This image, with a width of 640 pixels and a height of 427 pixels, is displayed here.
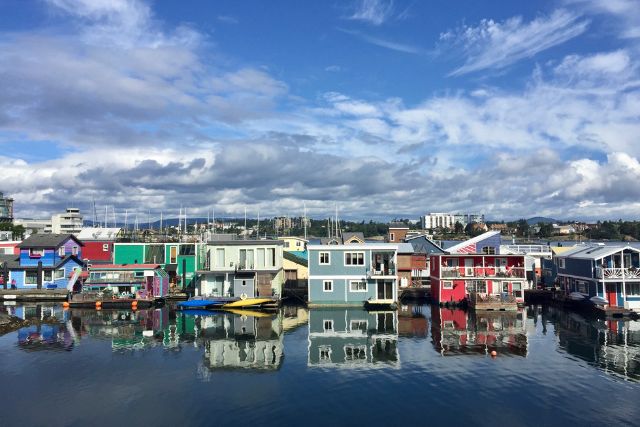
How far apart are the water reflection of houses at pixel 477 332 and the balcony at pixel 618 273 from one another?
753 centimetres

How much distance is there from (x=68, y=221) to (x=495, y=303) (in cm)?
17437

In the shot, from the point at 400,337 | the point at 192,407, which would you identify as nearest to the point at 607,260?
the point at 400,337

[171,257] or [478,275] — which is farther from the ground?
[171,257]

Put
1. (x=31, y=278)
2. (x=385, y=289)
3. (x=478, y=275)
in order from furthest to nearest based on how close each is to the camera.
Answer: (x=31, y=278)
(x=478, y=275)
(x=385, y=289)

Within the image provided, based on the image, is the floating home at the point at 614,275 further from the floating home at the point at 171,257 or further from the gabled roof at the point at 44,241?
the gabled roof at the point at 44,241

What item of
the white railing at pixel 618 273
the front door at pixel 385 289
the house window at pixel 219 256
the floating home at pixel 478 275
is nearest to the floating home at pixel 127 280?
the house window at pixel 219 256

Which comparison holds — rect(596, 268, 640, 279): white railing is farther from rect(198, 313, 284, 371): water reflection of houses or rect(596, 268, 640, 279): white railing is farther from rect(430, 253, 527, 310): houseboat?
rect(198, 313, 284, 371): water reflection of houses

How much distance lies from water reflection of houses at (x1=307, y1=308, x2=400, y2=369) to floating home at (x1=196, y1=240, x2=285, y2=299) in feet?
20.3

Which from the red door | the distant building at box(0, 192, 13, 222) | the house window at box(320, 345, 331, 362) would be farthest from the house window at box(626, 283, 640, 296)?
the distant building at box(0, 192, 13, 222)

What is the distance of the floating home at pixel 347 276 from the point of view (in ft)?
147

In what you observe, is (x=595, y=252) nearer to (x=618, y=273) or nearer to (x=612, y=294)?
(x=618, y=273)

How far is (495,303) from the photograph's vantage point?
138 feet

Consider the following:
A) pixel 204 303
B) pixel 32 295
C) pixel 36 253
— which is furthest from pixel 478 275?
pixel 36 253

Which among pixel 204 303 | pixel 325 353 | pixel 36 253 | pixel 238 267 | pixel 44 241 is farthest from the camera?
pixel 44 241
